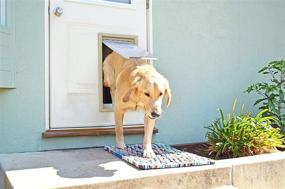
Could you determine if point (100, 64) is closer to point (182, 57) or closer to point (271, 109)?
point (182, 57)

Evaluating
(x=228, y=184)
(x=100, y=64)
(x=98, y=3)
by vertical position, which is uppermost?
(x=98, y=3)

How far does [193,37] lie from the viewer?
369cm

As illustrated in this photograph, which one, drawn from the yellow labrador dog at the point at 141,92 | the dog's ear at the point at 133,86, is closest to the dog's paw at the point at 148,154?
the yellow labrador dog at the point at 141,92

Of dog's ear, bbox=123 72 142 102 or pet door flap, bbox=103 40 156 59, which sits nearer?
dog's ear, bbox=123 72 142 102

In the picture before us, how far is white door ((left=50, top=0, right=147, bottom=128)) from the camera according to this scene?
116 inches

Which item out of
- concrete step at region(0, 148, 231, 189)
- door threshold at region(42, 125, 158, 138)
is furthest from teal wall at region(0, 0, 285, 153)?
concrete step at region(0, 148, 231, 189)

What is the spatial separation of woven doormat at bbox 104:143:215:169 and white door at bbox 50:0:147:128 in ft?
1.52

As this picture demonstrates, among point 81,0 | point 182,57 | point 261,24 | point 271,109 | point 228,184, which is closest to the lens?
point 228,184

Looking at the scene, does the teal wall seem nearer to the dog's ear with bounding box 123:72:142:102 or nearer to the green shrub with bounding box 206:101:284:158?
the green shrub with bounding box 206:101:284:158

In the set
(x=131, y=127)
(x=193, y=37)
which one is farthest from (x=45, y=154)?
(x=193, y=37)

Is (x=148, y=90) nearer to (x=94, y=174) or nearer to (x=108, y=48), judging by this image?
(x=94, y=174)

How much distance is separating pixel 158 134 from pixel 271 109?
132 cm

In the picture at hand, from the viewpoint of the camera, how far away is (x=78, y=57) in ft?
10.0

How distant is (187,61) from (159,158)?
5.05 feet
